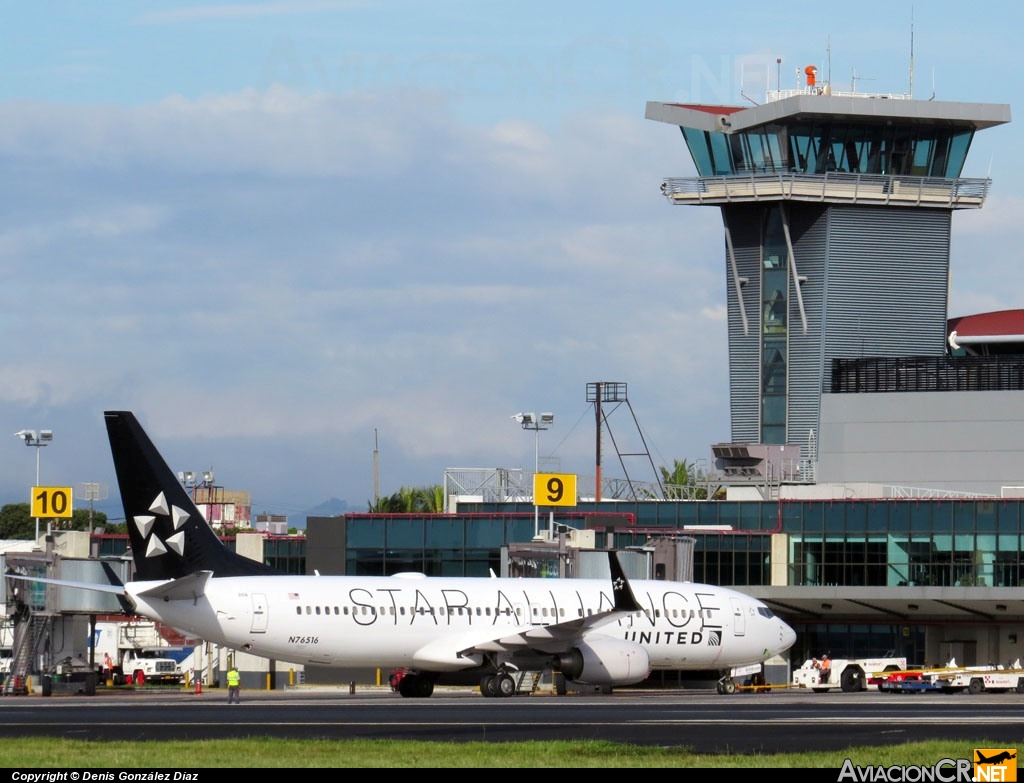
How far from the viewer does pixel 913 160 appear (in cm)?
9775

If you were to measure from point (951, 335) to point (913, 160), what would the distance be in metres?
11.8

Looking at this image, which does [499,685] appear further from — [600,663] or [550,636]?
[600,663]

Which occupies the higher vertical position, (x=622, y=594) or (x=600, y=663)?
(x=622, y=594)

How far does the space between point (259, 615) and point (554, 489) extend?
97.2 ft

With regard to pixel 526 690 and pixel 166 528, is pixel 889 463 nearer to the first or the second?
→ pixel 526 690

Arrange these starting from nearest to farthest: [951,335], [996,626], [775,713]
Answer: [775,713] → [996,626] → [951,335]

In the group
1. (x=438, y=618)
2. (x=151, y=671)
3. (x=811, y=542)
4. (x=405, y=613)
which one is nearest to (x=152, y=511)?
(x=405, y=613)

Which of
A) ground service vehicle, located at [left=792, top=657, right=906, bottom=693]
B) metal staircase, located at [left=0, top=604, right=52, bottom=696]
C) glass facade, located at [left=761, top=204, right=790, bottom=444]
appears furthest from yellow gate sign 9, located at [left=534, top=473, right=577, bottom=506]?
glass facade, located at [left=761, top=204, right=790, bottom=444]

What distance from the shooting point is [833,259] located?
98.2m

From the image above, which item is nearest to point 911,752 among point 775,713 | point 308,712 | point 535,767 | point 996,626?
point 535,767

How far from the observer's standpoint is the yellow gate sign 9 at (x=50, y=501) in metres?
79.5

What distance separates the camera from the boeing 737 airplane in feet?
165

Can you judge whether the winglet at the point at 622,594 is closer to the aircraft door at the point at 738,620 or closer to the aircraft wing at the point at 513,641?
the aircraft wing at the point at 513,641

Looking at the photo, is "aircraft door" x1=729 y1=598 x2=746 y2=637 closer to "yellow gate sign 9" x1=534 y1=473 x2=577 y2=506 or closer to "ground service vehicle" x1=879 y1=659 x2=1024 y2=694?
"ground service vehicle" x1=879 y1=659 x2=1024 y2=694
